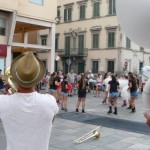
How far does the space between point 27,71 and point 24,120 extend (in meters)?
0.40

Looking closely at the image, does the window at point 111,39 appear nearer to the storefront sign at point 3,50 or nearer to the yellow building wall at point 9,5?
the yellow building wall at point 9,5

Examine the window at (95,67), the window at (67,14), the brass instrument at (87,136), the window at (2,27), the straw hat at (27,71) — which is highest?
the window at (67,14)

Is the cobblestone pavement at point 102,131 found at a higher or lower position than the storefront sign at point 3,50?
lower

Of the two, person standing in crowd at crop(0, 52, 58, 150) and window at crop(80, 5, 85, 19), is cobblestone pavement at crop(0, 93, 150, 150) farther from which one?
window at crop(80, 5, 85, 19)

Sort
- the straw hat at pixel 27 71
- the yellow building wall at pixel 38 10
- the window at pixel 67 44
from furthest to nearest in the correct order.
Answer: the window at pixel 67 44 → the yellow building wall at pixel 38 10 → the straw hat at pixel 27 71

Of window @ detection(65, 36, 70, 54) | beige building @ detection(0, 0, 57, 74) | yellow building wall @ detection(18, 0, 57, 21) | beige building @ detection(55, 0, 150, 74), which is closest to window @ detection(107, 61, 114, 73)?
beige building @ detection(55, 0, 150, 74)

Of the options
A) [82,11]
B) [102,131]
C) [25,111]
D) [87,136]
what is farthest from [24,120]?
[82,11]

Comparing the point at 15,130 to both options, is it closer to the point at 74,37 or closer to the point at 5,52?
the point at 5,52

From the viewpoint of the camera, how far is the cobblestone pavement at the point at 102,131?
22.7ft

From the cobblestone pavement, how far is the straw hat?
13.8 ft

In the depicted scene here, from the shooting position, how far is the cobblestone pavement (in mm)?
6921

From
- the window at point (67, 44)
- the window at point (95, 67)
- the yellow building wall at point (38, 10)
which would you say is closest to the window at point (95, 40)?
the window at point (95, 67)

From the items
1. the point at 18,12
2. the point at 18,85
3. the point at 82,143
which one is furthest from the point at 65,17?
the point at 18,85

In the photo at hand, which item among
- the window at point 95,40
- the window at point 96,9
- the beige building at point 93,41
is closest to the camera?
the beige building at point 93,41
